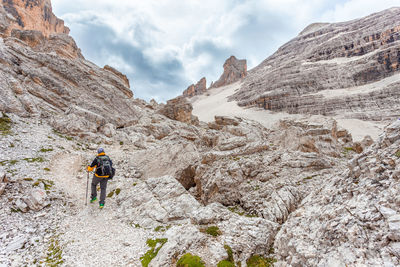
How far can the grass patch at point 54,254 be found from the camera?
7.11 m

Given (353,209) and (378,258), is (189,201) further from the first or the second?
(378,258)

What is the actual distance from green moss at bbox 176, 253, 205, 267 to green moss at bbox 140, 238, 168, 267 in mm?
1605

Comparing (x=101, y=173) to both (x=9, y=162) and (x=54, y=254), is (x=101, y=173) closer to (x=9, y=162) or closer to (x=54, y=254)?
(x=54, y=254)

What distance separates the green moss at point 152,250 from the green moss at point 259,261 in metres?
3.65

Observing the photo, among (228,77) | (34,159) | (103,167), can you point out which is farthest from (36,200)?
(228,77)

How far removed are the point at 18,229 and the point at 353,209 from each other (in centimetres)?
1315

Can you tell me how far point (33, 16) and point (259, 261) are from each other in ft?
464

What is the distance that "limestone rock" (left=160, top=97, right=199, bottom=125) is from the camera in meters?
54.5

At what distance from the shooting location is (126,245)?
27.8 ft

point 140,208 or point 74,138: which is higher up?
point 74,138

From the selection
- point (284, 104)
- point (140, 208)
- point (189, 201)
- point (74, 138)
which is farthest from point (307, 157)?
point (284, 104)

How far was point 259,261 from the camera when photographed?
6574mm

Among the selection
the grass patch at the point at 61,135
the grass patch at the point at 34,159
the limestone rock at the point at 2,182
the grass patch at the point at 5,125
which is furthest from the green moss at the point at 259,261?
the grass patch at the point at 61,135

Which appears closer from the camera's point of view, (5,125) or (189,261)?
(189,261)
